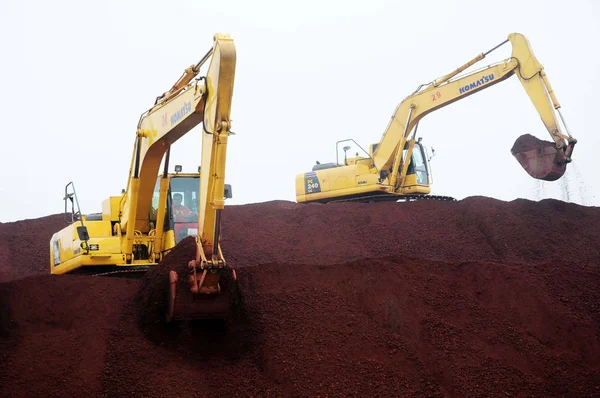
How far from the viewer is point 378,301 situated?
867 centimetres

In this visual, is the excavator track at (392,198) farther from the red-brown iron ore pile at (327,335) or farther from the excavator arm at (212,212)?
the excavator arm at (212,212)

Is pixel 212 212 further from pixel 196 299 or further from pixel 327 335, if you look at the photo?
pixel 327 335

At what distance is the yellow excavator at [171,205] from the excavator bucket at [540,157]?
7.74 meters

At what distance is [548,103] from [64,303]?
11.2 meters

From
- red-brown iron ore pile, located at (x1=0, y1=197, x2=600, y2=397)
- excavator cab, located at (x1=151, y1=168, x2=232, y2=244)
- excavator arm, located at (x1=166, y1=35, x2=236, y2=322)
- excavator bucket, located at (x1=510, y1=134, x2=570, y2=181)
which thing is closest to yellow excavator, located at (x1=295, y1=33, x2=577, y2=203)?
excavator bucket, located at (x1=510, y1=134, x2=570, y2=181)

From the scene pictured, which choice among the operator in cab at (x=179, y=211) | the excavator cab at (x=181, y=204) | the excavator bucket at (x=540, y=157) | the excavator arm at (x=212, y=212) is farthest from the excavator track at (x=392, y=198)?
the excavator arm at (x=212, y=212)

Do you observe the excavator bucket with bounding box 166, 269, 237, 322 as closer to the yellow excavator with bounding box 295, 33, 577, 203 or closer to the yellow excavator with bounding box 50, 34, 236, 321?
the yellow excavator with bounding box 50, 34, 236, 321

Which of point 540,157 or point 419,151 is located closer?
point 540,157

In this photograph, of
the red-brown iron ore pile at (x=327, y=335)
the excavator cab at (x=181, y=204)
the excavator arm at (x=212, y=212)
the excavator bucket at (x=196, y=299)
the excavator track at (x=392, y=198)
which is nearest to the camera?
the excavator arm at (x=212, y=212)

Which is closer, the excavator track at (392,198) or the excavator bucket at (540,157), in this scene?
the excavator bucket at (540,157)

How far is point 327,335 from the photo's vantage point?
7824 millimetres

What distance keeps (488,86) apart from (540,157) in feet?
8.35

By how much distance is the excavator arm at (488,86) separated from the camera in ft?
47.0

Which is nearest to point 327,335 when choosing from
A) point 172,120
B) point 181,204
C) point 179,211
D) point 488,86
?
point 172,120
